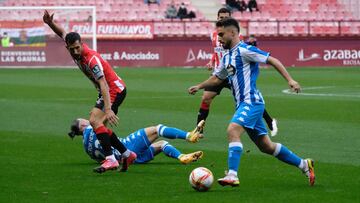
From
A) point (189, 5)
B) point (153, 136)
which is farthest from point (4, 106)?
point (189, 5)

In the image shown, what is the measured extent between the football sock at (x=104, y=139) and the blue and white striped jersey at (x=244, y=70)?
75.3 inches

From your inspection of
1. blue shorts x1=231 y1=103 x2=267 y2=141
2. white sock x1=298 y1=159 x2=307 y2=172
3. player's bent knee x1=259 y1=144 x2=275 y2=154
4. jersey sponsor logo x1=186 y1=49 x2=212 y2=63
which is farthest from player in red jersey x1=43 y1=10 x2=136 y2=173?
jersey sponsor logo x1=186 y1=49 x2=212 y2=63

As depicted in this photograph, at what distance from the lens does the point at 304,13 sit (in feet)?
158

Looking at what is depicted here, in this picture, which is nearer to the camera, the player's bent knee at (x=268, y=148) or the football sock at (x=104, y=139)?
the player's bent knee at (x=268, y=148)

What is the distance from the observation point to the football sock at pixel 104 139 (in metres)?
11.6

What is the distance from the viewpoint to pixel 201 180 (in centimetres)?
988

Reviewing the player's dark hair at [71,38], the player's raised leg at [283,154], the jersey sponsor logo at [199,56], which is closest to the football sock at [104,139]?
the player's dark hair at [71,38]

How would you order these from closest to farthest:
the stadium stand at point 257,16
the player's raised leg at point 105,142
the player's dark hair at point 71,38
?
the player's dark hair at point 71,38
the player's raised leg at point 105,142
the stadium stand at point 257,16

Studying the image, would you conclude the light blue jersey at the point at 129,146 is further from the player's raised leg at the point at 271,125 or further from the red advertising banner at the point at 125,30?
the red advertising banner at the point at 125,30

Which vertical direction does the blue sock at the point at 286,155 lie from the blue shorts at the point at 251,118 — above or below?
below

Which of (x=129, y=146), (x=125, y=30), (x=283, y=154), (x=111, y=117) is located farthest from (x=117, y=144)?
(x=125, y=30)

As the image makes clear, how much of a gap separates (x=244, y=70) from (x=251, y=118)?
58 cm

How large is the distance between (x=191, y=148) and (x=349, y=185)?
4.12 metres

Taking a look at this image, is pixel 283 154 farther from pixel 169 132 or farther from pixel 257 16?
pixel 257 16
